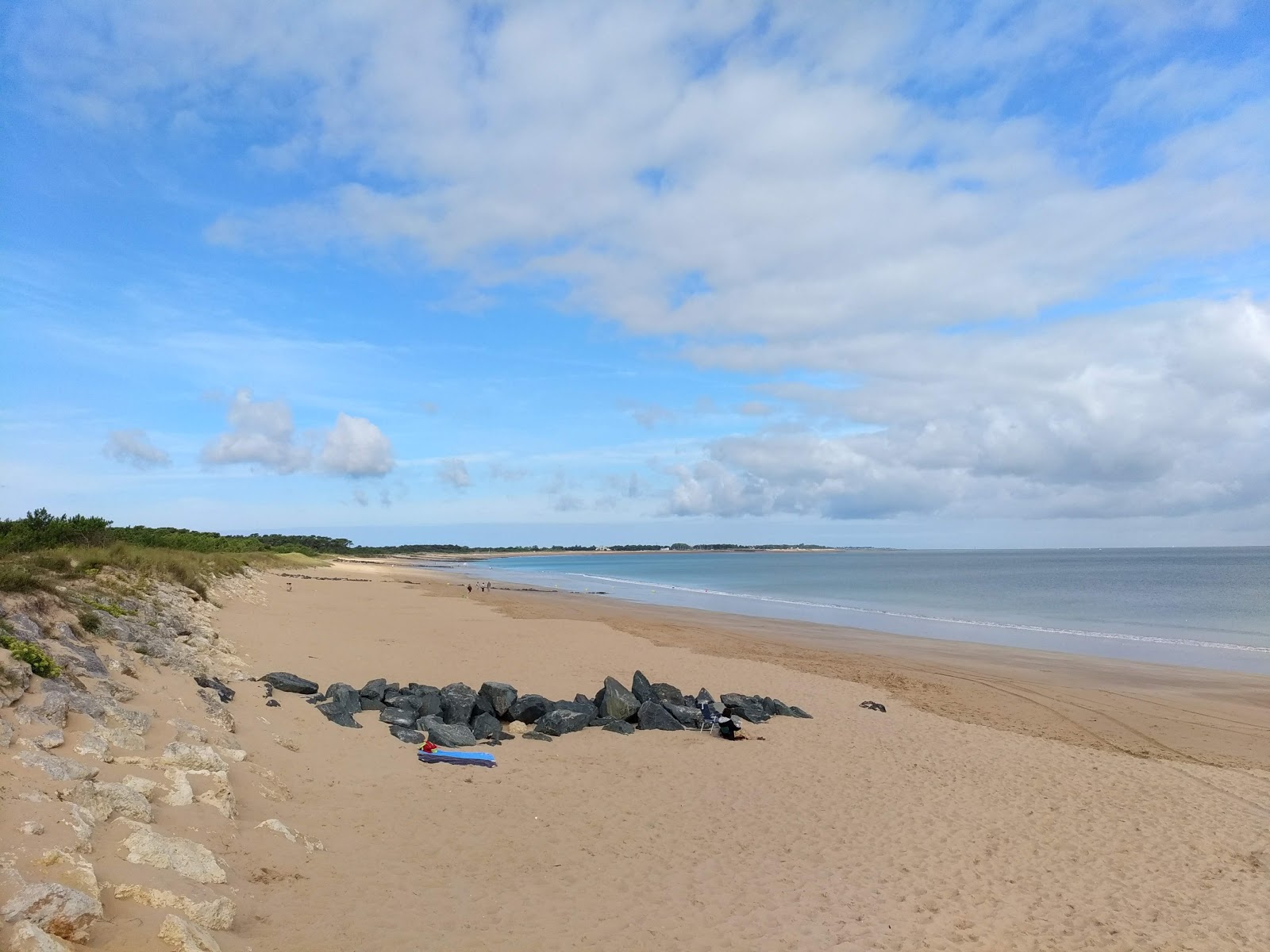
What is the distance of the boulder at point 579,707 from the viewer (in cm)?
1323

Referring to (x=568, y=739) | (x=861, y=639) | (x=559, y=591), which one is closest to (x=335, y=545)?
(x=559, y=591)

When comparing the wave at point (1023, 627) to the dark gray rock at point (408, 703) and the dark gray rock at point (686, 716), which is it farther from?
the dark gray rock at point (408, 703)

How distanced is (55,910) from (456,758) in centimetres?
656

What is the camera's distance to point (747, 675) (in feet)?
63.1

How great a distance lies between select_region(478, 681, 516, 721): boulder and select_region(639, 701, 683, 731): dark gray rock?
7.56ft

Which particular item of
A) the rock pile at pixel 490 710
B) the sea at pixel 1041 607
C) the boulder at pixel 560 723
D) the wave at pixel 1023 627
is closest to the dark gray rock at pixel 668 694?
the rock pile at pixel 490 710

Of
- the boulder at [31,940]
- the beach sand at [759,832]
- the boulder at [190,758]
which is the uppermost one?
the boulder at [31,940]

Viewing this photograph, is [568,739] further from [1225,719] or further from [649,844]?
[1225,719]

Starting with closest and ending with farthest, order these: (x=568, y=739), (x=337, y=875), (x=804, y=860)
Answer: (x=337, y=875), (x=804, y=860), (x=568, y=739)

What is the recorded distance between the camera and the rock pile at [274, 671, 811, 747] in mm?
11953

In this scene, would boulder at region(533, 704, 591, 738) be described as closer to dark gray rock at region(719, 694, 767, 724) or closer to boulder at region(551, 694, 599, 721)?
boulder at region(551, 694, 599, 721)

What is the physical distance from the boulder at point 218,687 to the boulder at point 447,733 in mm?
2779

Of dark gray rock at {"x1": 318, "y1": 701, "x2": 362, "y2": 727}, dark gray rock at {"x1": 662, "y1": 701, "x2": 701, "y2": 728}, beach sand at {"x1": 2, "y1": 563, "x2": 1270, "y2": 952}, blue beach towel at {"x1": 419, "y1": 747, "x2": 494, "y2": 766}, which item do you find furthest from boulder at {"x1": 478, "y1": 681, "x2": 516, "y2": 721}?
dark gray rock at {"x1": 662, "y1": 701, "x2": 701, "y2": 728}

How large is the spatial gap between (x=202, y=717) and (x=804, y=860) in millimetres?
7163
